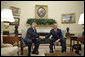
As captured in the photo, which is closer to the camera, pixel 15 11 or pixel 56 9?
pixel 15 11

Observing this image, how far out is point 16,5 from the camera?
805 cm

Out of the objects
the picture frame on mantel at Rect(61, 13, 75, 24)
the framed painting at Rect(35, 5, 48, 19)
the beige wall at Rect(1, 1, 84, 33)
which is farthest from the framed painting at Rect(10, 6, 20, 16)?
the picture frame on mantel at Rect(61, 13, 75, 24)

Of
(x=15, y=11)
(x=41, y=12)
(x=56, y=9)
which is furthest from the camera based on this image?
(x=56, y=9)

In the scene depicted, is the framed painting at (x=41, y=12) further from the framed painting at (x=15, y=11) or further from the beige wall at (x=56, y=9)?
the framed painting at (x=15, y=11)

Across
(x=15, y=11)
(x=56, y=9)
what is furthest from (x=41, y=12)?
(x=15, y=11)

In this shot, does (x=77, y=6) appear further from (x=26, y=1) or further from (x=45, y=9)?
(x=26, y=1)

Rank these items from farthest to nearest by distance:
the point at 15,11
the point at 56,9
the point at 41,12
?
1. the point at 56,9
2. the point at 41,12
3. the point at 15,11

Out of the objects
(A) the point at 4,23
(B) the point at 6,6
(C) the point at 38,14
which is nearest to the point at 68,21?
(C) the point at 38,14

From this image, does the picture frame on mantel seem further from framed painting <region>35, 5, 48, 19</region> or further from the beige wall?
framed painting <region>35, 5, 48, 19</region>

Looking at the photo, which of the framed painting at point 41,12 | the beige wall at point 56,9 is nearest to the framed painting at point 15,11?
the beige wall at point 56,9

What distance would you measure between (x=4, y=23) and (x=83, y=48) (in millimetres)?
2723

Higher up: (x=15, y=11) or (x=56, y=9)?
(x=56, y=9)

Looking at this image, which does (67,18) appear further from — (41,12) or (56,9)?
(41,12)

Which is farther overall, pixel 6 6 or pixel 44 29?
pixel 44 29
